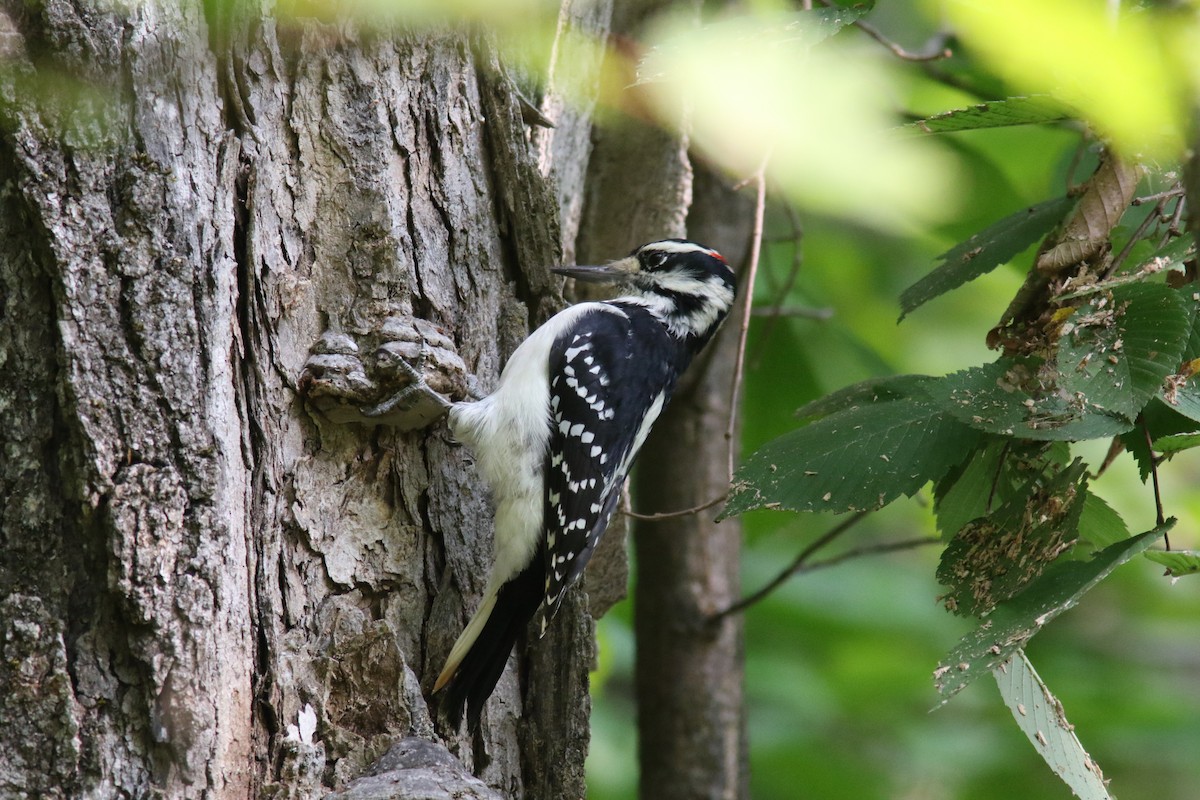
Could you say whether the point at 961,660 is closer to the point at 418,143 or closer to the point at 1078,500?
the point at 1078,500

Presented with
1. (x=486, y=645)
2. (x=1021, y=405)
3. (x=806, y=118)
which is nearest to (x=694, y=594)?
(x=486, y=645)

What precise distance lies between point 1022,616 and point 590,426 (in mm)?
1420

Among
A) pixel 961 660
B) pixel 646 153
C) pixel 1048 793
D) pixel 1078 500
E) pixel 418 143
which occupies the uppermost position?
pixel 646 153

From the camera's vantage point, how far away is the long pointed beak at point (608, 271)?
3.53 meters

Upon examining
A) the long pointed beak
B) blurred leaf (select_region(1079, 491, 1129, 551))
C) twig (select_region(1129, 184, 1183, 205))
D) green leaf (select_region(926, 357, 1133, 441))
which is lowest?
blurred leaf (select_region(1079, 491, 1129, 551))

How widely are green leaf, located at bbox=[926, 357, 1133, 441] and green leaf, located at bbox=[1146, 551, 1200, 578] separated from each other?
10.2 inches

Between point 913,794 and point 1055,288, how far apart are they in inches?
156

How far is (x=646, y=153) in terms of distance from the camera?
388 cm

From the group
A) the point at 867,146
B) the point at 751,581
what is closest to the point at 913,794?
the point at 751,581

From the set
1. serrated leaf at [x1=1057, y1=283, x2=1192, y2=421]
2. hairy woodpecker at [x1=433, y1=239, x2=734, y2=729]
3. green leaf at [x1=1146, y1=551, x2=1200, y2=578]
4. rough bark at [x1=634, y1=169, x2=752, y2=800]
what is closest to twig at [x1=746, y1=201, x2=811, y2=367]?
rough bark at [x1=634, y1=169, x2=752, y2=800]

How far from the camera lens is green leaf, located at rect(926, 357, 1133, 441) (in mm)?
2057

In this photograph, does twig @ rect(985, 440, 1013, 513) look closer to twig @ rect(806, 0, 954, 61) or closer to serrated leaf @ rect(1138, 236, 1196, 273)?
serrated leaf @ rect(1138, 236, 1196, 273)

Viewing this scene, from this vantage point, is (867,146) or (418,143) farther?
(418,143)

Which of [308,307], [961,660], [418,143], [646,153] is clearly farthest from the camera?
[646,153]
